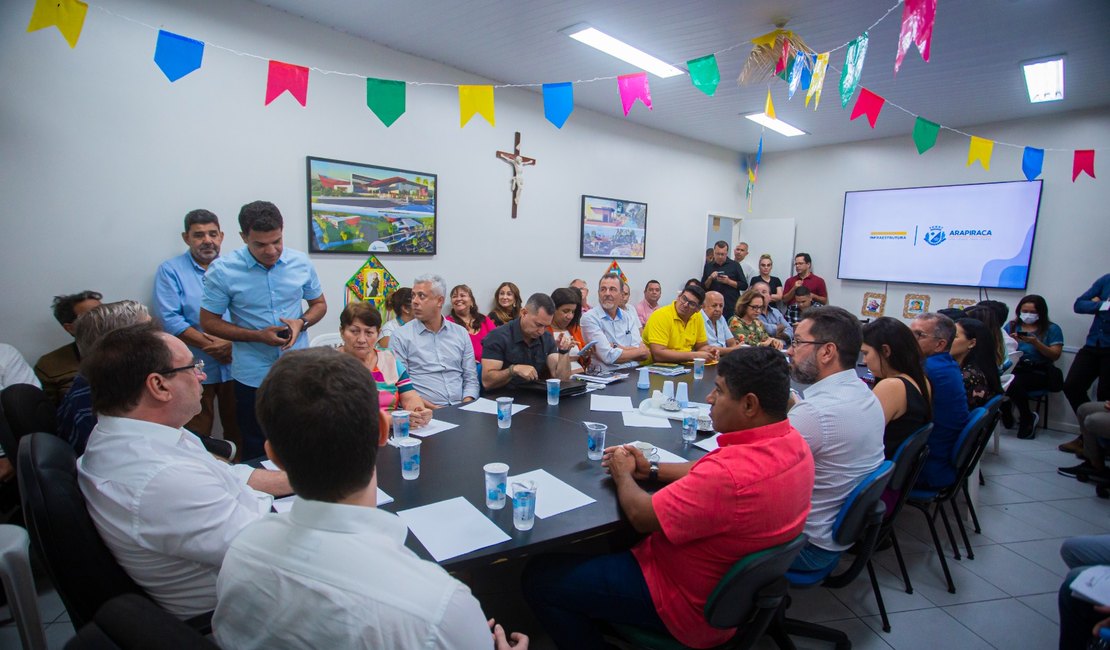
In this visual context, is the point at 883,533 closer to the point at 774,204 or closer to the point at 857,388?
the point at 857,388

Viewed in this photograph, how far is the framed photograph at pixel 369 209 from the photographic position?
400 centimetres

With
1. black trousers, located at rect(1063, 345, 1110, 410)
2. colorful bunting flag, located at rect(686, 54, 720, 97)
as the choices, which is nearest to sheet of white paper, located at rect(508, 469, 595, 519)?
colorful bunting flag, located at rect(686, 54, 720, 97)

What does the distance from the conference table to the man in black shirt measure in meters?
4.62

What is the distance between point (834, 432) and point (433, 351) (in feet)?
7.19

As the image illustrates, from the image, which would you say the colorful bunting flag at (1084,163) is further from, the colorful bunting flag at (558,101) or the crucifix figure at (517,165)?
the crucifix figure at (517,165)

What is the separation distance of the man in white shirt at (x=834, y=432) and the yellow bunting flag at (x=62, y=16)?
3.74 metres

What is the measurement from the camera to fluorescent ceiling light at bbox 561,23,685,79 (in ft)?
12.6

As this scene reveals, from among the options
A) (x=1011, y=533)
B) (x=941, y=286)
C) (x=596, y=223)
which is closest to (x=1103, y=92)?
(x=941, y=286)

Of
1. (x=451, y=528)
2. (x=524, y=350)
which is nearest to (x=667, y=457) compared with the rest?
(x=451, y=528)

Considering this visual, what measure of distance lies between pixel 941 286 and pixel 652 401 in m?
5.77

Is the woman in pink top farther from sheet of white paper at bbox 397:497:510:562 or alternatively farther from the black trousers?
the black trousers

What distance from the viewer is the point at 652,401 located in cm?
275

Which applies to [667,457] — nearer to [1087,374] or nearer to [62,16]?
[62,16]

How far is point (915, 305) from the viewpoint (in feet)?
21.8
